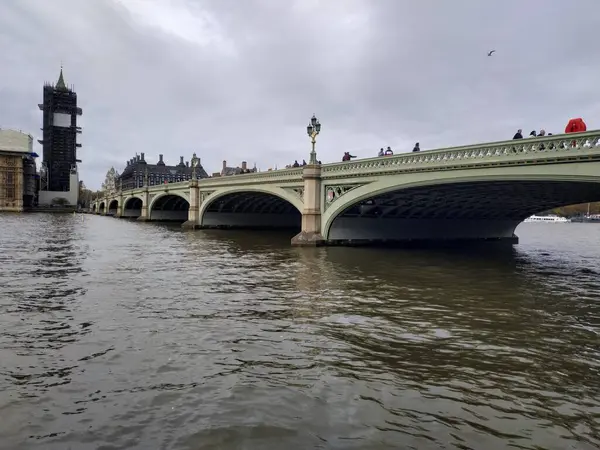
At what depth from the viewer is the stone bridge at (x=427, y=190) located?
16.8 meters

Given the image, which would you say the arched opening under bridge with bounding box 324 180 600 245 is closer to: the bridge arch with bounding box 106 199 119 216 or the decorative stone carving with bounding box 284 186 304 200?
the decorative stone carving with bounding box 284 186 304 200

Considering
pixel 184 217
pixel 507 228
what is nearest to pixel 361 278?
pixel 507 228

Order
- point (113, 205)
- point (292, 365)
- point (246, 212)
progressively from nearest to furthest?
1. point (292, 365)
2. point (246, 212)
3. point (113, 205)

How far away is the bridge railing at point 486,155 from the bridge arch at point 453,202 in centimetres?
42

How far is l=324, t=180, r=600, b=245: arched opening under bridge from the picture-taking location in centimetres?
2441

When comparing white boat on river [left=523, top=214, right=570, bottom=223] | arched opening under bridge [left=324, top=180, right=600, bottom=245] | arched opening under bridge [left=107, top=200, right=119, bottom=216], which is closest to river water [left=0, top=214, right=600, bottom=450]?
arched opening under bridge [left=324, top=180, right=600, bottom=245]

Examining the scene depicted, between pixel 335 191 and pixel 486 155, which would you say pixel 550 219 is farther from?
pixel 486 155

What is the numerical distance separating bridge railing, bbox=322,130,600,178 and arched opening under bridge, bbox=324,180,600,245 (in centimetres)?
157

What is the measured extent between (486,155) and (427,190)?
18.3ft

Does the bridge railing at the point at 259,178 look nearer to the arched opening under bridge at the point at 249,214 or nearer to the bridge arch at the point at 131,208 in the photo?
the arched opening under bridge at the point at 249,214

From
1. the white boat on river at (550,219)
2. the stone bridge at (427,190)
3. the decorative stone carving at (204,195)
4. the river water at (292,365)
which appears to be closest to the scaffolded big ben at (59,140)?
the decorative stone carving at (204,195)

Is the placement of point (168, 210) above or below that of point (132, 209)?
below

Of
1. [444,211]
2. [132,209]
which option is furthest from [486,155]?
[132,209]

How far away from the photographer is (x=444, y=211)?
109 ft
